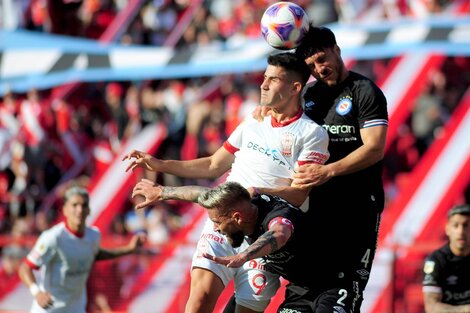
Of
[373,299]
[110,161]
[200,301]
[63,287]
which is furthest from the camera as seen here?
[110,161]

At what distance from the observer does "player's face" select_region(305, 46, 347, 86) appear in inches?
332

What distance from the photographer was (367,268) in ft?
28.0

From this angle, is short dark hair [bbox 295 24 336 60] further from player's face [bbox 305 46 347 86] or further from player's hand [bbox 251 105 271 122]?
player's hand [bbox 251 105 271 122]

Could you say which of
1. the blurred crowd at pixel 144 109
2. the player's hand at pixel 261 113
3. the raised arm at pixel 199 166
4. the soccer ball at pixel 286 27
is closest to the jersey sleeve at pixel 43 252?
the raised arm at pixel 199 166

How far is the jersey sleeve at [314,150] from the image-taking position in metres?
8.24

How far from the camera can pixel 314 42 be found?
842cm

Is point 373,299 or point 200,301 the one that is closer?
point 200,301

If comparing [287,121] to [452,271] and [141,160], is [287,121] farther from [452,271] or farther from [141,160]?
[452,271]

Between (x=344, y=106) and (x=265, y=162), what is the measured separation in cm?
71

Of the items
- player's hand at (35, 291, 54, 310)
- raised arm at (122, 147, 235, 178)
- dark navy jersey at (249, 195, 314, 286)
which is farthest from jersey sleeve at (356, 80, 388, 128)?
player's hand at (35, 291, 54, 310)

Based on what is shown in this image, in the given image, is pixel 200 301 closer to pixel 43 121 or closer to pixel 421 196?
pixel 421 196

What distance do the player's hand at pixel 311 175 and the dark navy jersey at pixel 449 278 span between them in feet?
10.1

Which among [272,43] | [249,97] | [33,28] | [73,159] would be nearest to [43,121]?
[73,159]

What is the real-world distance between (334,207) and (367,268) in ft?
1.70
